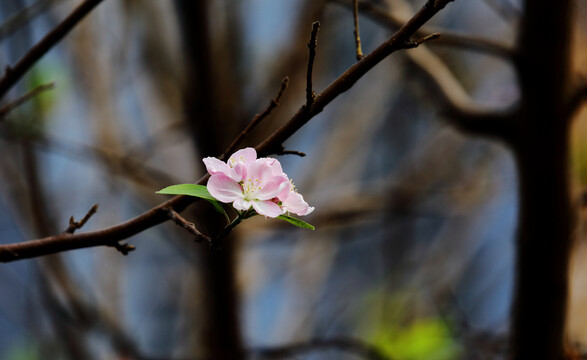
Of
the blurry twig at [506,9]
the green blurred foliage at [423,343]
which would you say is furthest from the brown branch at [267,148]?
the green blurred foliage at [423,343]

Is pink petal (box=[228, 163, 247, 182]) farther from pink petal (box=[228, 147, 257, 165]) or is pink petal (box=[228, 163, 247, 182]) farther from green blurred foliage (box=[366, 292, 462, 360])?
green blurred foliage (box=[366, 292, 462, 360])

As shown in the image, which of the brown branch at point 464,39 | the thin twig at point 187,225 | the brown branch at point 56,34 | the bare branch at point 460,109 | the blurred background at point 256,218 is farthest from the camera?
the blurred background at point 256,218

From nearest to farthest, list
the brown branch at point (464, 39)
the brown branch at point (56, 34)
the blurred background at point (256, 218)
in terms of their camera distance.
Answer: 1. the brown branch at point (56, 34)
2. the brown branch at point (464, 39)
3. the blurred background at point (256, 218)

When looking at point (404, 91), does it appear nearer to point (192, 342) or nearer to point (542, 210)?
point (192, 342)

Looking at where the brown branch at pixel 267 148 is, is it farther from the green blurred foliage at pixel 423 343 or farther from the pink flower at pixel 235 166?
the green blurred foliage at pixel 423 343

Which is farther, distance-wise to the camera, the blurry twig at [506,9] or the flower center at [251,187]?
the blurry twig at [506,9]

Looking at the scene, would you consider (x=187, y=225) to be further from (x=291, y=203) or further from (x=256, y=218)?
(x=256, y=218)

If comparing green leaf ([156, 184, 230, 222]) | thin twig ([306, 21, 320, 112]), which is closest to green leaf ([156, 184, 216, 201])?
green leaf ([156, 184, 230, 222])
